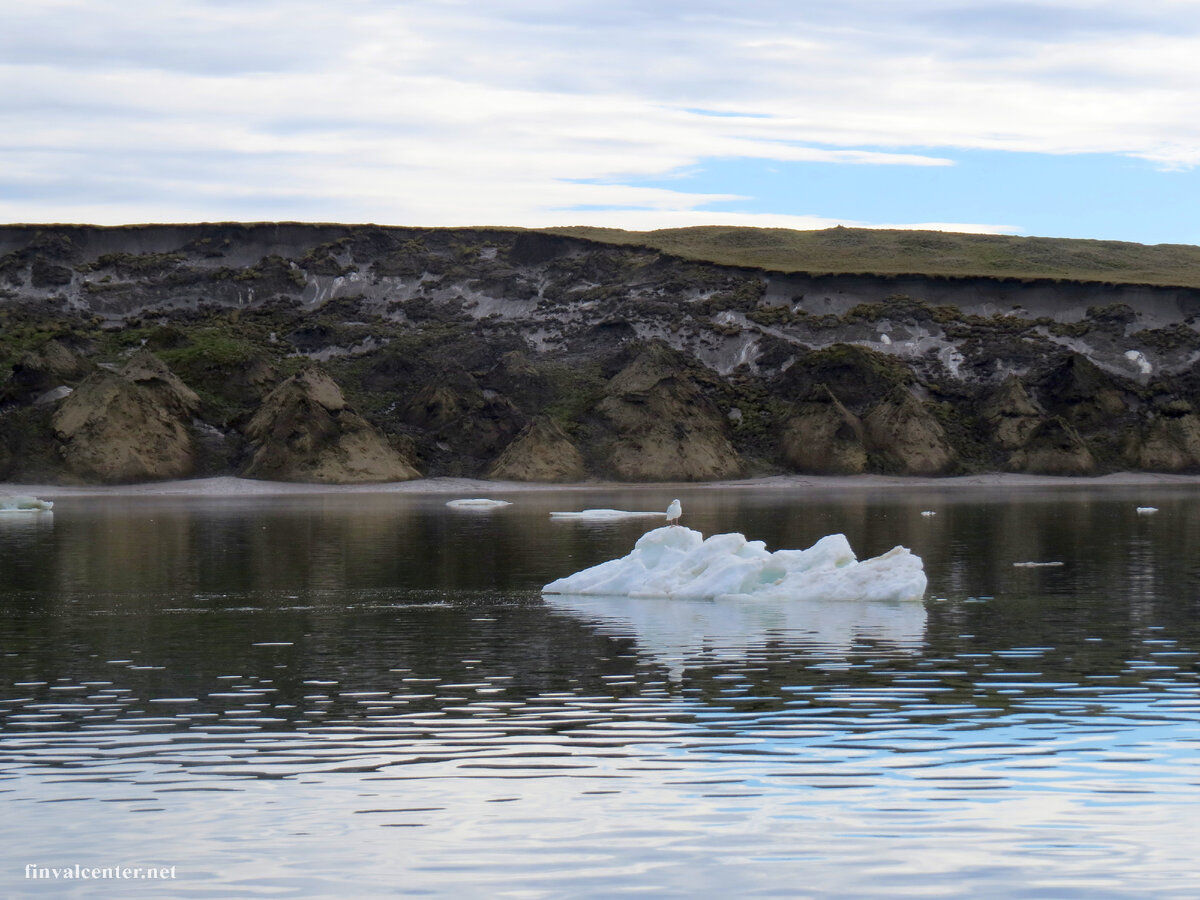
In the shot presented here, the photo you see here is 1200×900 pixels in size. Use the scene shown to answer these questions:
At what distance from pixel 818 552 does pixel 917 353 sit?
10031 centimetres

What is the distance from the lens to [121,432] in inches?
3794

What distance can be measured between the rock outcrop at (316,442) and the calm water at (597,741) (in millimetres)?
64583

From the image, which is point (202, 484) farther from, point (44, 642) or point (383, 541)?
point (44, 642)

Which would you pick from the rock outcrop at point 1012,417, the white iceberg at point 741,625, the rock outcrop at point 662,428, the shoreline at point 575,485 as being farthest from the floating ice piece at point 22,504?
the rock outcrop at point 1012,417

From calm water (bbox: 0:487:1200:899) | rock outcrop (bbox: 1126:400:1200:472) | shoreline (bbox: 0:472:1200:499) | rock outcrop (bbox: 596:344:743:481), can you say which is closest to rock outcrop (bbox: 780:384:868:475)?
shoreline (bbox: 0:472:1200:499)

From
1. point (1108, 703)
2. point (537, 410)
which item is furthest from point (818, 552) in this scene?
point (537, 410)

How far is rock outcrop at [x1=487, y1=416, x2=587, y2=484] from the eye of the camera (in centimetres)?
10131

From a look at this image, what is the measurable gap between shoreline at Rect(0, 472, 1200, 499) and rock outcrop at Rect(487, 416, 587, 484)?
102 centimetres

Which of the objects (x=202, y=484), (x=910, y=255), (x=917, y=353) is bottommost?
(x=202, y=484)

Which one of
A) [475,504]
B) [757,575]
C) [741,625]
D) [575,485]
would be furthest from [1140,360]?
[741,625]

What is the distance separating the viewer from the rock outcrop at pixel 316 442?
9756 cm

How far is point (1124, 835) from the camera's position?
1065 cm

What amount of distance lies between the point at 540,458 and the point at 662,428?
30.9 ft

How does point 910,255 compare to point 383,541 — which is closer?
point 383,541
